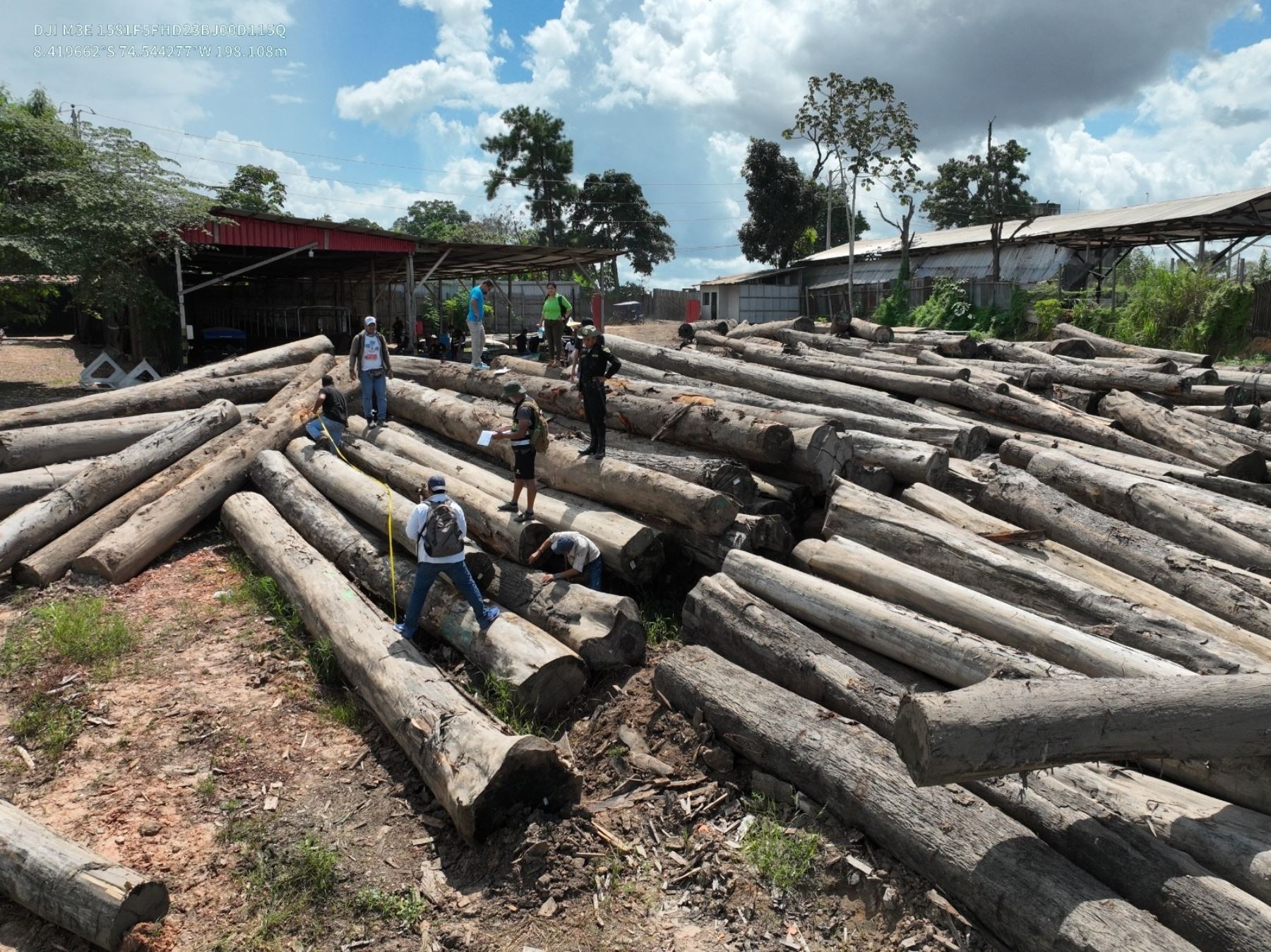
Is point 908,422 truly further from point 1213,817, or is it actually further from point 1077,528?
point 1213,817

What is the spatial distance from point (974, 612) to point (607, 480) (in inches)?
155

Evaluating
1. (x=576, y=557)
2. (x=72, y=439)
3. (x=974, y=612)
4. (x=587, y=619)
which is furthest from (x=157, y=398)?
(x=974, y=612)

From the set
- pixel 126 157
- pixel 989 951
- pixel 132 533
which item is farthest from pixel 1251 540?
pixel 126 157

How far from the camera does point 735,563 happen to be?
756 centimetres

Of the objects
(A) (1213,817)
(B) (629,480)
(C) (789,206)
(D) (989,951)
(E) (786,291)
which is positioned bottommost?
(D) (989,951)

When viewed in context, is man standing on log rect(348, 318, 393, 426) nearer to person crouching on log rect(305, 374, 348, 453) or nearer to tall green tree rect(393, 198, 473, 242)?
person crouching on log rect(305, 374, 348, 453)

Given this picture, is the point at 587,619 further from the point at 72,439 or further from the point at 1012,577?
the point at 72,439

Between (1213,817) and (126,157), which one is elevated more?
(126,157)

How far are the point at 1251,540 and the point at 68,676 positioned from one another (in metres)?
10.5

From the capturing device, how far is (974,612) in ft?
21.0

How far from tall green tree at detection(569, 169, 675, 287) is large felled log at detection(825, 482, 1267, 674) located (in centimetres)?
4410

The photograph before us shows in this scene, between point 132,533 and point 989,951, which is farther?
point 132,533

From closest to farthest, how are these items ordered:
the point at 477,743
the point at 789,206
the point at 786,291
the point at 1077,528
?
the point at 477,743 < the point at 1077,528 < the point at 786,291 < the point at 789,206

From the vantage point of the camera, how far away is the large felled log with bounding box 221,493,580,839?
539 centimetres
